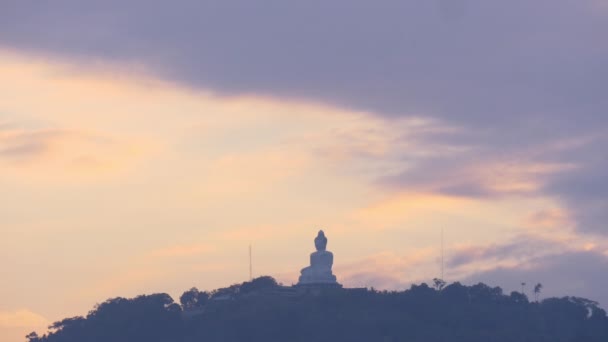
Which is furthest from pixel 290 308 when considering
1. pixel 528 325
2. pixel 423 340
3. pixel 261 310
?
pixel 528 325

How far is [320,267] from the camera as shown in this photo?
6870 inches

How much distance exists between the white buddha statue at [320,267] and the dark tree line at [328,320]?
2.64 m

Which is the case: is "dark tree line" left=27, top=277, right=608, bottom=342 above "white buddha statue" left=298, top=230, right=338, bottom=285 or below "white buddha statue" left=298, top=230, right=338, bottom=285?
below

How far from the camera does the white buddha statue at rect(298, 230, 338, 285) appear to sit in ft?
568

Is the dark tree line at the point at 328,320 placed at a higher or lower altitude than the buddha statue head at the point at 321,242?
lower

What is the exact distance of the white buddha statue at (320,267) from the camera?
173125 millimetres

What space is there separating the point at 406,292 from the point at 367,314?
1011cm

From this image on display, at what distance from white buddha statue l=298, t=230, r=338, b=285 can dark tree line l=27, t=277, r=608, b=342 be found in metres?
2.64

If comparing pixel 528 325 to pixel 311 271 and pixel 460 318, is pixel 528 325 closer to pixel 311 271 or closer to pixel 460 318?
pixel 460 318

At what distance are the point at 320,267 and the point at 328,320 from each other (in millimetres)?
12022

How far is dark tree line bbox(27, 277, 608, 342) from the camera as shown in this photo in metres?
162

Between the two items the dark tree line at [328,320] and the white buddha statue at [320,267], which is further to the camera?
the white buddha statue at [320,267]

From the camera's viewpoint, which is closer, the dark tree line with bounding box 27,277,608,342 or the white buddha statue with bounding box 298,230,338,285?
the dark tree line with bounding box 27,277,608,342

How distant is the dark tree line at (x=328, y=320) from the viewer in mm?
162375
